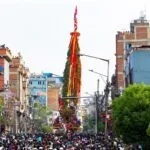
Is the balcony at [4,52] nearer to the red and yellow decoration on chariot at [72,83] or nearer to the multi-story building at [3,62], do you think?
the multi-story building at [3,62]

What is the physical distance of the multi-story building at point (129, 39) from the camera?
131875 mm

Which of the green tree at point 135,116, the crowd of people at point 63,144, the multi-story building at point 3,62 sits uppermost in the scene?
the multi-story building at point 3,62

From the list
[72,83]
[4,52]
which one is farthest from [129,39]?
[72,83]

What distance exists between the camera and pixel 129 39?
135 m

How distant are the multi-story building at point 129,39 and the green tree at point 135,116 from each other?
71.9 meters

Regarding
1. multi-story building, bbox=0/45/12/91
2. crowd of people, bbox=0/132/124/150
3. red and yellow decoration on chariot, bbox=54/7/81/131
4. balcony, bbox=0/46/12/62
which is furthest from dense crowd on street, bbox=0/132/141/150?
red and yellow decoration on chariot, bbox=54/7/81/131

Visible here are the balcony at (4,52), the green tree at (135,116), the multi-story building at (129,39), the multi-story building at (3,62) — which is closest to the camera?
the green tree at (135,116)

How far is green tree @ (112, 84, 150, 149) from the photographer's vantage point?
53781 mm

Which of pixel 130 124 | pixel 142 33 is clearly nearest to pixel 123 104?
pixel 130 124

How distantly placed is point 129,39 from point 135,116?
268 feet

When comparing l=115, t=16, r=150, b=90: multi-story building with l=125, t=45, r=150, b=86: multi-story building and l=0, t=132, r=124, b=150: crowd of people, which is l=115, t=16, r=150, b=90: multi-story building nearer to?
l=125, t=45, r=150, b=86: multi-story building

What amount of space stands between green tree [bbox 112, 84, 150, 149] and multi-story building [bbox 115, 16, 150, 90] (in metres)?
71.9

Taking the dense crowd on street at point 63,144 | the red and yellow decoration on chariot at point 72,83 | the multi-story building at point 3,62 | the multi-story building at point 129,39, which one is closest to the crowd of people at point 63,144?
the dense crowd on street at point 63,144

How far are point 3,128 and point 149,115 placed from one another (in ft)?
264
